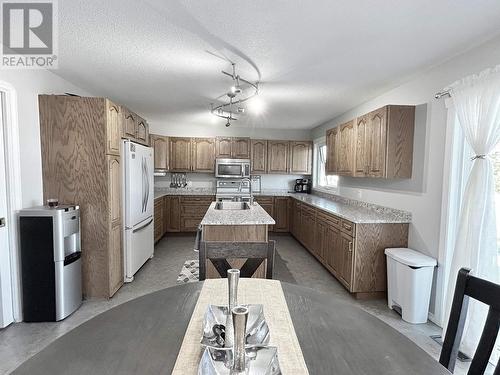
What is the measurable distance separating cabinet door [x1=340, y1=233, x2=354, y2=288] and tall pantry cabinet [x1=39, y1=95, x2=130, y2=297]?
2.56m

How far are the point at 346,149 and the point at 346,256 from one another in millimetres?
1578

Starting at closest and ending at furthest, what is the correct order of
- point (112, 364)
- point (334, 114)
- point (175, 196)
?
1. point (112, 364)
2. point (334, 114)
3. point (175, 196)

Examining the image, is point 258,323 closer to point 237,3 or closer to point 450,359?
point 450,359

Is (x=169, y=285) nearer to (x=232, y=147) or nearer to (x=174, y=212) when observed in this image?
(x=174, y=212)

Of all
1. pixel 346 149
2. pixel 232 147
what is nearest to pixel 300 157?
pixel 232 147

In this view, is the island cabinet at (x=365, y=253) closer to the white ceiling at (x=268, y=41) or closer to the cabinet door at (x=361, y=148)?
the cabinet door at (x=361, y=148)

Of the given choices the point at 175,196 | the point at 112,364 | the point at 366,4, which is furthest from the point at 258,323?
the point at 175,196

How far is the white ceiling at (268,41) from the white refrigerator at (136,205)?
89 cm

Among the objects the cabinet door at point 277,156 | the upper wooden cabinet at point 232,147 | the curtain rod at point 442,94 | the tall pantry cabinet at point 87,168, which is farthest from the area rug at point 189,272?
the curtain rod at point 442,94

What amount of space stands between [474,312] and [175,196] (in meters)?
4.83

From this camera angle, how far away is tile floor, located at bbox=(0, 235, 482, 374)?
214cm

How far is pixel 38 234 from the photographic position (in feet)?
7.90

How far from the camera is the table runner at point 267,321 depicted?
85 cm

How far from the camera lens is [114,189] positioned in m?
2.94
